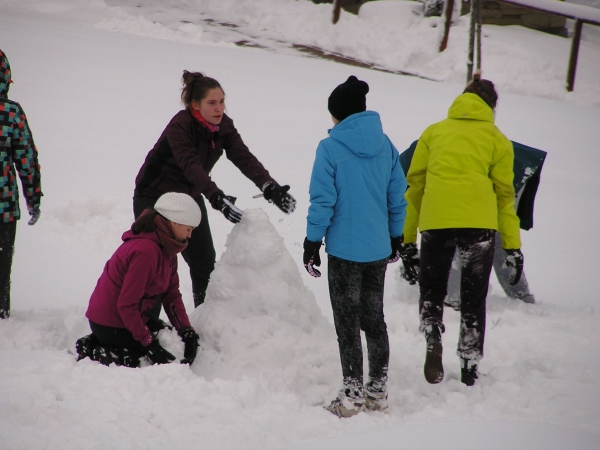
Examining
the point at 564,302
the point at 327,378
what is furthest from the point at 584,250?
the point at 327,378

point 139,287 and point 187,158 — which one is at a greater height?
point 187,158

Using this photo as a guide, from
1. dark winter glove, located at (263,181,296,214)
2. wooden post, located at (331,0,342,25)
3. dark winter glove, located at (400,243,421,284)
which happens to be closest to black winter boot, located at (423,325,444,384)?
dark winter glove, located at (400,243,421,284)

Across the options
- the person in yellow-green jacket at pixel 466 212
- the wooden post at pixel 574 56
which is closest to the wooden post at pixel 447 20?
the wooden post at pixel 574 56

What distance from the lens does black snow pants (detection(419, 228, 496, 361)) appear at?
3195 millimetres

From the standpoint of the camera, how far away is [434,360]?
3.26m

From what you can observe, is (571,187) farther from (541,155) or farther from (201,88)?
(201,88)

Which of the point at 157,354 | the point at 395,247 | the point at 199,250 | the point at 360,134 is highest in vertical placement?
the point at 360,134

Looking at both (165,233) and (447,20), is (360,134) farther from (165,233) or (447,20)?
(447,20)

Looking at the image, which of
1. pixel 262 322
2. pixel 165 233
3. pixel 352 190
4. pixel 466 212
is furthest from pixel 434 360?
pixel 165 233

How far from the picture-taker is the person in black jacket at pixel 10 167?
362cm

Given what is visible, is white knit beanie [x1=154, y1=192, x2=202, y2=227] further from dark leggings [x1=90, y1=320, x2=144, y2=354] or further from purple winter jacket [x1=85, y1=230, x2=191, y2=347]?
dark leggings [x1=90, y1=320, x2=144, y2=354]

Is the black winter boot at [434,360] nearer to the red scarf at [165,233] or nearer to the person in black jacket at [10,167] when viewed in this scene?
the red scarf at [165,233]

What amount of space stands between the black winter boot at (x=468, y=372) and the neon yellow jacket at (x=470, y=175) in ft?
2.22

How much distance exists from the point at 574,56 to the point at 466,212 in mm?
7342
